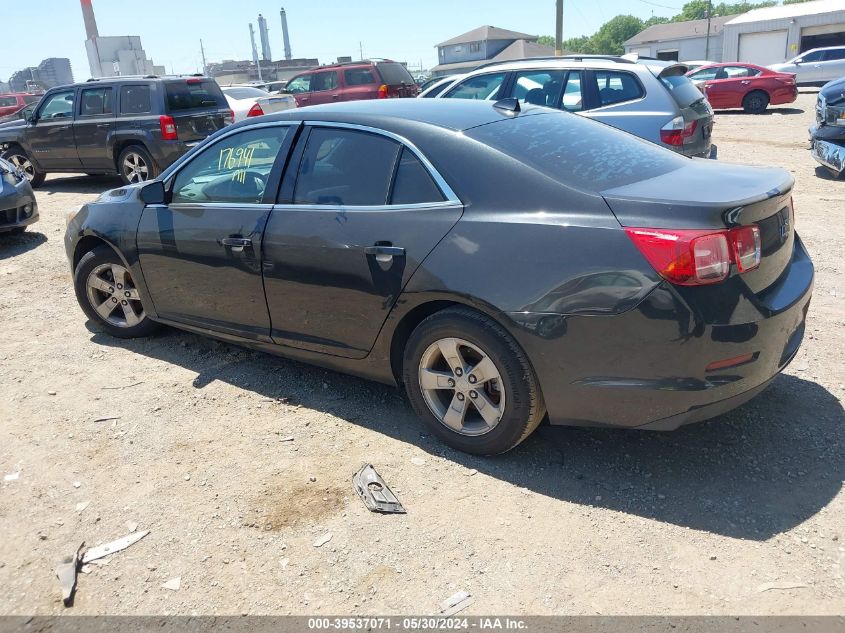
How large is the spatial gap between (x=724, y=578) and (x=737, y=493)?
0.58 metres

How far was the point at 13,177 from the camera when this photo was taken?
8766 mm

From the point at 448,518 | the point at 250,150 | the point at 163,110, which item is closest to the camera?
the point at 448,518

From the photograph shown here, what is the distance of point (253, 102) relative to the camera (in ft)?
55.8

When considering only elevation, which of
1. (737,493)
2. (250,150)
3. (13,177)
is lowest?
(737,493)

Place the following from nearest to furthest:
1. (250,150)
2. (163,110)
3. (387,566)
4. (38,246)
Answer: (387,566) → (250,150) → (38,246) → (163,110)

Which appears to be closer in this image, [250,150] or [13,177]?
[250,150]

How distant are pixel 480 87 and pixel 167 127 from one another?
4.95 metres

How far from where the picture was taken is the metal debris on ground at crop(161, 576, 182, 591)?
2.71 meters

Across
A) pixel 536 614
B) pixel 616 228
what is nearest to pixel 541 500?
pixel 536 614

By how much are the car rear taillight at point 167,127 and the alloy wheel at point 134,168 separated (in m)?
0.64

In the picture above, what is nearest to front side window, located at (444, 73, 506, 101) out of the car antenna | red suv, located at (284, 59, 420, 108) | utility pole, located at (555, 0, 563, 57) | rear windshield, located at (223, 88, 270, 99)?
the car antenna

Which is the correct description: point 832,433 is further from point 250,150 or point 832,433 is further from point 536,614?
point 250,150

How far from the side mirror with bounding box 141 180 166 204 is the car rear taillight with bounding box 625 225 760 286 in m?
3.05

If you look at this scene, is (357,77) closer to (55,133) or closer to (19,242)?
(55,133)
